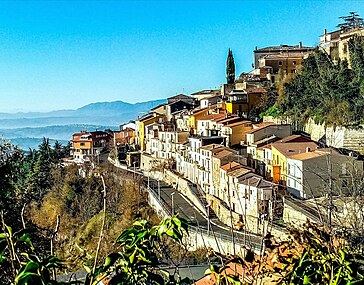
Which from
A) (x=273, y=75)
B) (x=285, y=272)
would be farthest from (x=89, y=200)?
(x=285, y=272)

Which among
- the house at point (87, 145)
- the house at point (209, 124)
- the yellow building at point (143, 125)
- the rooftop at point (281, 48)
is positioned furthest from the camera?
the house at point (87, 145)

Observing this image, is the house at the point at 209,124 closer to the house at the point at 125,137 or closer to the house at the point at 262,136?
the house at the point at 262,136

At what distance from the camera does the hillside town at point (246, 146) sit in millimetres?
18078

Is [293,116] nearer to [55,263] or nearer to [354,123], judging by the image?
[354,123]

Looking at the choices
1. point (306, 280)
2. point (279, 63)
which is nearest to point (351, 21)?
point (279, 63)

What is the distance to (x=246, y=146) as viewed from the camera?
1029 inches

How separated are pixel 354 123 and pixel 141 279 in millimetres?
20553

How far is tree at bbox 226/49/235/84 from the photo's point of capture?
40706 millimetres

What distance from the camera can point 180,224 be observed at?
5.05 feet

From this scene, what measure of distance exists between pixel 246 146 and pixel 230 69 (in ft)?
52.7

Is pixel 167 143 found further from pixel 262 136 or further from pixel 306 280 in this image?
pixel 306 280

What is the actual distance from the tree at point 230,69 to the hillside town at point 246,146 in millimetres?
78

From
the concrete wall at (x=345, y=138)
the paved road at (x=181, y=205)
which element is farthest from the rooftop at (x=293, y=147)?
the paved road at (x=181, y=205)

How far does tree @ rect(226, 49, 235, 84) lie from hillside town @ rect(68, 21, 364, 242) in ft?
0.26
